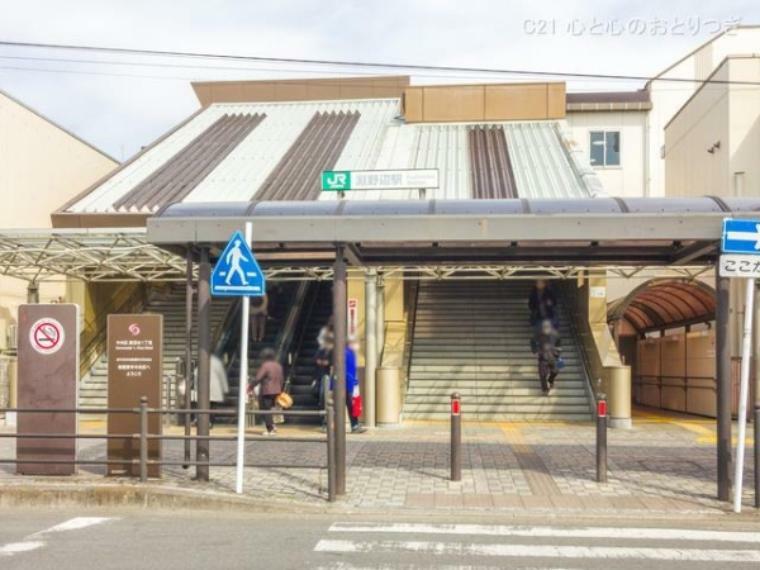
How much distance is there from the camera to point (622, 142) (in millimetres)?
33906

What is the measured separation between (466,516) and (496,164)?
610 inches

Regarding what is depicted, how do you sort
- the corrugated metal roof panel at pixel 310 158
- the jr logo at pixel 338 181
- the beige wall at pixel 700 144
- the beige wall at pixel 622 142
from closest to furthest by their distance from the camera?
1. the jr logo at pixel 338 181
2. the corrugated metal roof panel at pixel 310 158
3. the beige wall at pixel 700 144
4. the beige wall at pixel 622 142

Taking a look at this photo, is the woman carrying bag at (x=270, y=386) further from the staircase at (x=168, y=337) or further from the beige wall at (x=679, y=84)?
the beige wall at (x=679, y=84)

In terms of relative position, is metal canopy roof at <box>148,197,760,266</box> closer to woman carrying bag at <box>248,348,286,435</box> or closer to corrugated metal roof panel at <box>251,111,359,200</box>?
woman carrying bag at <box>248,348,286,435</box>

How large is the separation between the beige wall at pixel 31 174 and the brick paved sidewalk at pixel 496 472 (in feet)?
25.1

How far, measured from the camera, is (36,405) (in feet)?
33.7

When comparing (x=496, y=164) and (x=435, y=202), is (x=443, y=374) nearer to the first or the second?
(x=496, y=164)

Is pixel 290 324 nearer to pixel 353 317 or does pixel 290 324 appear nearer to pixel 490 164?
pixel 353 317

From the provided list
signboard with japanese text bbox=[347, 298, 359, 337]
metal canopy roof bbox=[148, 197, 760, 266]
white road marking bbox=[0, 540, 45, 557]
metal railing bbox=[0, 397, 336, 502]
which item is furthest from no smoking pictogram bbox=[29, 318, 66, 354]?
signboard with japanese text bbox=[347, 298, 359, 337]

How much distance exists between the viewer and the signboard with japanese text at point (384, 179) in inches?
639

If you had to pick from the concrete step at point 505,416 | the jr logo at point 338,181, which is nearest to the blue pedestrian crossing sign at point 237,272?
the jr logo at point 338,181

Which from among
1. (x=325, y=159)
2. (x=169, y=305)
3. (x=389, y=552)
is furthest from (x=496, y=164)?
(x=389, y=552)

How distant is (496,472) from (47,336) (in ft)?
19.4

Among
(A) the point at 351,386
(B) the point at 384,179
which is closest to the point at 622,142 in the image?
(B) the point at 384,179
